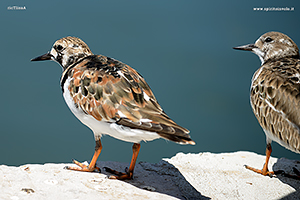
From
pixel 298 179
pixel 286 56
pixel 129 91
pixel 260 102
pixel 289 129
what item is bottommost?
pixel 298 179

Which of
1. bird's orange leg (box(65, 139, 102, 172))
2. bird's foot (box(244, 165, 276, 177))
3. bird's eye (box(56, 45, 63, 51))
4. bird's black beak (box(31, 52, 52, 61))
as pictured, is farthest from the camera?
bird's foot (box(244, 165, 276, 177))

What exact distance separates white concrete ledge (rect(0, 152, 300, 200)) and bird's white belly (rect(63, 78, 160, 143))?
47 centimetres

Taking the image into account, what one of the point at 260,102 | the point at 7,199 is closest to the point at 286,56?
the point at 260,102

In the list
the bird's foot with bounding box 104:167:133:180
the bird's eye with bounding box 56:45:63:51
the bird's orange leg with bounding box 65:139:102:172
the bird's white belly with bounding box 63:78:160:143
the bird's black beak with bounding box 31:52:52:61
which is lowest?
the bird's foot with bounding box 104:167:133:180

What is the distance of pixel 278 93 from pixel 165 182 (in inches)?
54.8

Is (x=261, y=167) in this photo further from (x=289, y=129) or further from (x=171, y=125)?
(x=171, y=125)

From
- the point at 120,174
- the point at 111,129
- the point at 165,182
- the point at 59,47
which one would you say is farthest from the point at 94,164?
the point at 59,47

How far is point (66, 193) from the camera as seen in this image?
2881 mm

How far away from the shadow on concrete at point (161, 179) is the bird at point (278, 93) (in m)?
0.91

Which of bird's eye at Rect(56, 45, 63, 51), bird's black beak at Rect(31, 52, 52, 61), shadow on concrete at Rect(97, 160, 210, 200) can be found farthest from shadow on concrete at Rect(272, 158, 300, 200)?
bird's black beak at Rect(31, 52, 52, 61)

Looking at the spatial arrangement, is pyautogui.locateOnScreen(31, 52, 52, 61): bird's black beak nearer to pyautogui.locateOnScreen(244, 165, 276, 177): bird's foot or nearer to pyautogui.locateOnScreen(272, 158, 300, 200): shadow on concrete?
pyautogui.locateOnScreen(244, 165, 276, 177): bird's foot

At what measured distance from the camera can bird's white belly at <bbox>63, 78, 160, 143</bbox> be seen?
9.41 feet

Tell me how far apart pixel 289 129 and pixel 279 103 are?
10.4 inches

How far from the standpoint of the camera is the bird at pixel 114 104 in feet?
9.28
